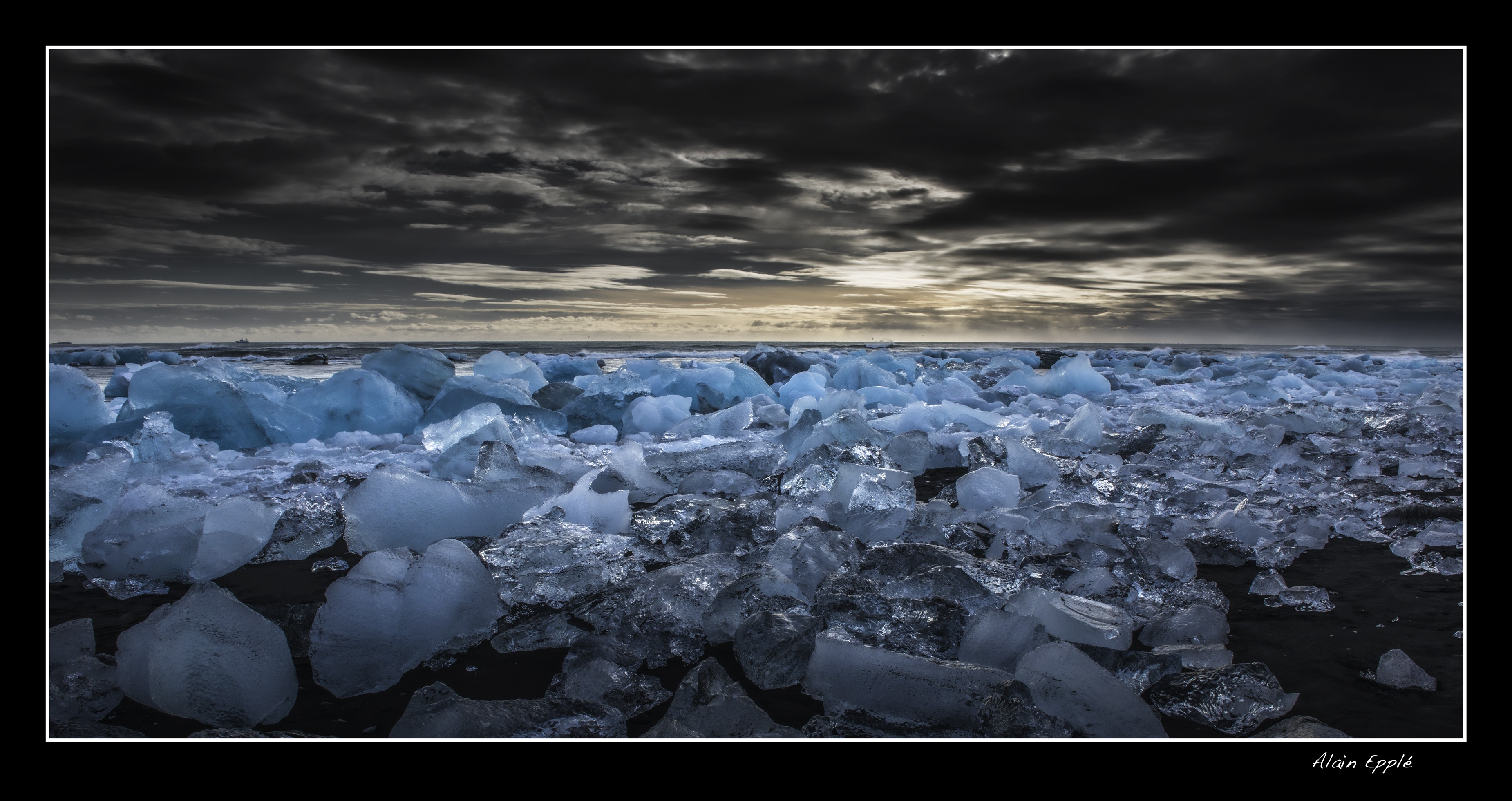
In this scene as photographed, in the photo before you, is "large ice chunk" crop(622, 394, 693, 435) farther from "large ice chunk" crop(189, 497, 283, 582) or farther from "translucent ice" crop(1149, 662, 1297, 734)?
"translucent ice" crop(1149, 662, 1297, 734)

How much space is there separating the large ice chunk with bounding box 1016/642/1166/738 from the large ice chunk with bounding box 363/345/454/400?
4816mm

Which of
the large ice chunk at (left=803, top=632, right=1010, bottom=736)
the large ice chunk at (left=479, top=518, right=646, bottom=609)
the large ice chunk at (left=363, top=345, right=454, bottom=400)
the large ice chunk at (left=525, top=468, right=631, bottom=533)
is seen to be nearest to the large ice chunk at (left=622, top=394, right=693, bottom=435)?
the large ice chunk at (left=363, top=345, right=454, bottom=400)

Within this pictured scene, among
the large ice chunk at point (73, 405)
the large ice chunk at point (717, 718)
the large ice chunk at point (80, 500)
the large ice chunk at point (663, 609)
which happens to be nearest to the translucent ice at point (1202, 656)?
the large ice chunk at point (717, 718)

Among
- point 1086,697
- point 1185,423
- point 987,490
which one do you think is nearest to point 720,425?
point 987,490

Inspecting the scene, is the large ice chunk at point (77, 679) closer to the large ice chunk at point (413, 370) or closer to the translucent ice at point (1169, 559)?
the translucent ice at point (1169, 559)

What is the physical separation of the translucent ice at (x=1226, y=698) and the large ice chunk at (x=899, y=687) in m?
0.32

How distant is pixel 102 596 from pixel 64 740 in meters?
0.94

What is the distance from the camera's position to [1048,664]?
50.5 inches

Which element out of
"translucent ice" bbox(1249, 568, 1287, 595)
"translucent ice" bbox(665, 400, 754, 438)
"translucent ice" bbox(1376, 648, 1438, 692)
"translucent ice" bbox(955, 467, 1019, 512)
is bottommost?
"translucent ice" bbox(1376, 648, 1438, 692)

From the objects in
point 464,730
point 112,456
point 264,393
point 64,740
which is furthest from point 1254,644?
point 264,393

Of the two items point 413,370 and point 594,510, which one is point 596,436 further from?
point 594,510

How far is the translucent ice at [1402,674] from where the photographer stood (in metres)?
1.34

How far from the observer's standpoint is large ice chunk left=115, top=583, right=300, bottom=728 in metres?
1.28

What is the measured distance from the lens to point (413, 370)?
523 centimetres
